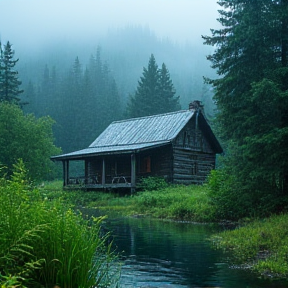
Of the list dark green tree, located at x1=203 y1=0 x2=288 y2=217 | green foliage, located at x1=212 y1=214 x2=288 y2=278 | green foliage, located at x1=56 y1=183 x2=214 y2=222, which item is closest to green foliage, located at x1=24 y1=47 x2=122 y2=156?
green foliage, located at x1=56 y1=183 x2=214 y2=222

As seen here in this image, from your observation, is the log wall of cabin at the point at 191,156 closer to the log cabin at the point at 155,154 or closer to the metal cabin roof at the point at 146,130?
the log cabin at the point at 155,154

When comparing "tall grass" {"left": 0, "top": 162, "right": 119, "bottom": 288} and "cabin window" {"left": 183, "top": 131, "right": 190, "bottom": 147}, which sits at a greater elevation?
"cabin window" {"left": 183, "top": 131, "right": 190, "bottom": 147}

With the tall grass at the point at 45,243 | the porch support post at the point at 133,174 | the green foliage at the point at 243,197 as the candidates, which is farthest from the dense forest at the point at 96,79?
the tall grass at the point at 45,243

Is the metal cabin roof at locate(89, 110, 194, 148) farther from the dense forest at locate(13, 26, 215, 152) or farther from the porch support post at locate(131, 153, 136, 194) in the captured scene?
the dense forest at locate(13, 26, 215, 152)

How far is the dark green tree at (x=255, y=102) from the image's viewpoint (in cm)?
1595

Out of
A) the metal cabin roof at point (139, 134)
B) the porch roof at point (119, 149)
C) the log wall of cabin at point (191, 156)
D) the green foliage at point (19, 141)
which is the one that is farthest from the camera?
the green foliage at point (19, 141)

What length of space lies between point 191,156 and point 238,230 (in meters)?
23.8

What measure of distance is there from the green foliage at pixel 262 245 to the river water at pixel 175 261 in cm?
43

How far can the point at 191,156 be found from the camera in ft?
125

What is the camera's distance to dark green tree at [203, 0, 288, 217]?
1595cm

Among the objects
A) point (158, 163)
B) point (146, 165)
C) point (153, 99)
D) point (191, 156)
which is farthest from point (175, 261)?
point (153, 99)

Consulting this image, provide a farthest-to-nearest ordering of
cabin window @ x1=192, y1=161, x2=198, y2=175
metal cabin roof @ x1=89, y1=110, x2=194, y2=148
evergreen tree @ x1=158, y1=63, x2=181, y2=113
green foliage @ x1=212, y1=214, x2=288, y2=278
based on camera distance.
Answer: evergreen tree @ x1=158, y1=63, x2=181, y2=113 → cabin window @ x1=192, y1=161, x2=198, y2=175 → metal cabin roof @ x1=89, y1=110, x2=194, y2=148 → green foliage @ x1=212, y1=214, x2=288, y2=278

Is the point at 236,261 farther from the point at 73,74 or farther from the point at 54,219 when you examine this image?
the point at 73,74

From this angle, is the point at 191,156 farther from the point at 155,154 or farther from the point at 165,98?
the point at 165,98
